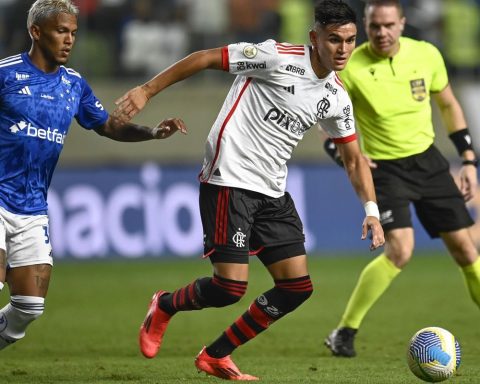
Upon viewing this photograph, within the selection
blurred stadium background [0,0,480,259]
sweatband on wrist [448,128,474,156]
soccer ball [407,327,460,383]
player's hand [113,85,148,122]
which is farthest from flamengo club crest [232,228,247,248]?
blurred stadium background [0,0,480,259]

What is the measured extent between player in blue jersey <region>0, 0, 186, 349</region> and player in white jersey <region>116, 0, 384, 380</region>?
0.51 m

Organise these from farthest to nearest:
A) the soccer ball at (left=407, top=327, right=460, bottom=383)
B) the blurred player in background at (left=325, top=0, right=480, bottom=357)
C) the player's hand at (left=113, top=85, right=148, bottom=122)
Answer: the blurred player in background at (left=325, top=0, right=480, bottom=357), the soccer ball at (left=407, top=327, right=460, bottom=383), the player's hand at (left=113, top=85, right=148, bottom=122)

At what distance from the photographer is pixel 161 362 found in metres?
7.52

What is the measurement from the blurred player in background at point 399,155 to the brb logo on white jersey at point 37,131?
246cm

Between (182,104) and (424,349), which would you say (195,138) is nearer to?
(182,104)

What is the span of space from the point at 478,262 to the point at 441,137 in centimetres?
1040

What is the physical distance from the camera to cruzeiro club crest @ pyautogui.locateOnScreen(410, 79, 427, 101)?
8.27m

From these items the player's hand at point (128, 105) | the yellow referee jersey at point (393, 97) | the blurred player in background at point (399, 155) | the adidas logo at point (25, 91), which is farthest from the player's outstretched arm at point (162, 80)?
the yellow referee jersey at point (393, 97)

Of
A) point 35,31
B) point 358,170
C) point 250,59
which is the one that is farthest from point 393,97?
point 35,31

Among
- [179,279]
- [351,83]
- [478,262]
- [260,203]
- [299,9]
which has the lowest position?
[179,279]

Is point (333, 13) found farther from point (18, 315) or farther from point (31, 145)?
point (18, 315)

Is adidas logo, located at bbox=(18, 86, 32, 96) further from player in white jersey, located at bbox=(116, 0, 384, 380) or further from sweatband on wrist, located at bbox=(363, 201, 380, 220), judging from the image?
sweatband on wrist, located at bbox=(363, 201, 380, 220)

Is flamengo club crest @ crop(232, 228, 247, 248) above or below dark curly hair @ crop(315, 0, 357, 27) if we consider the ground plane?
below

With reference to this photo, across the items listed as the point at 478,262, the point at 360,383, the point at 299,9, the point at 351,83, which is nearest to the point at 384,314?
the point at 478,262
